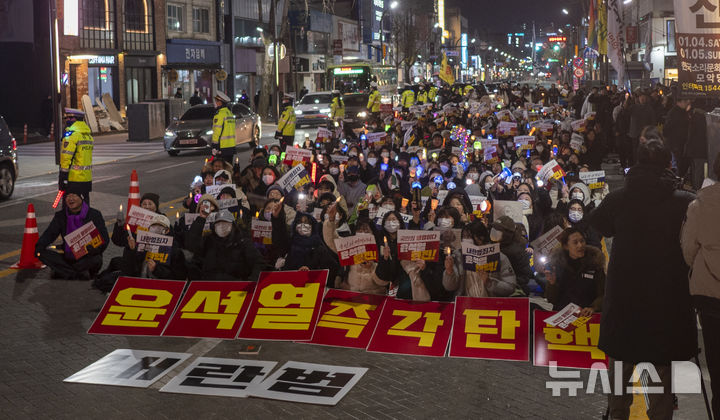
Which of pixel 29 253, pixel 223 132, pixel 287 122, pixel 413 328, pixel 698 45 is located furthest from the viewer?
pixel 287 122

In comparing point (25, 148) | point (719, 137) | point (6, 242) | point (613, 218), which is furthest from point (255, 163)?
point (25, 148)

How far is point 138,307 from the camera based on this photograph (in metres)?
8.64

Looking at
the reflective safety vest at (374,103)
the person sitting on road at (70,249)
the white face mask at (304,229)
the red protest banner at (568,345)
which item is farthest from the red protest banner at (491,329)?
the reflective safety vest at (374,103)

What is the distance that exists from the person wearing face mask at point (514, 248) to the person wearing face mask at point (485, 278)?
1.89ft

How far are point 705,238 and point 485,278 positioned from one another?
358cm

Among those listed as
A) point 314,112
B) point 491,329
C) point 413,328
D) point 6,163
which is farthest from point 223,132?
point 314,112

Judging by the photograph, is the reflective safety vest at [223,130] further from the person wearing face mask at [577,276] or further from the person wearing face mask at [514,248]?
the person wearing face mask at [577,276]

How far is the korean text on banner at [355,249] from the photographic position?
8.48 m

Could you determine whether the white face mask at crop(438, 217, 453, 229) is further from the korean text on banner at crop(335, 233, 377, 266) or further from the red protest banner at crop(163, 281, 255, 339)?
the red protest banner at crop(163, 281, 255, 339)

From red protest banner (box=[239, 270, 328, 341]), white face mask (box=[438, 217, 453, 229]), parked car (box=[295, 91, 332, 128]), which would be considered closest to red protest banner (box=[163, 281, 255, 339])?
red protest banner (box=[239, 270, 328, 341])

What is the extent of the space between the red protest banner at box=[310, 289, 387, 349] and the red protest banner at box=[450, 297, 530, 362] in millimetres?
791

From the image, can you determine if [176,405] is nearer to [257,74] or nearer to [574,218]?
[574,218]

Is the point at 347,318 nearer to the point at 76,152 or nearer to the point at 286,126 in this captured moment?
the point at 76,152

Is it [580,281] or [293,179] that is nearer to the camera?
[580,281]
